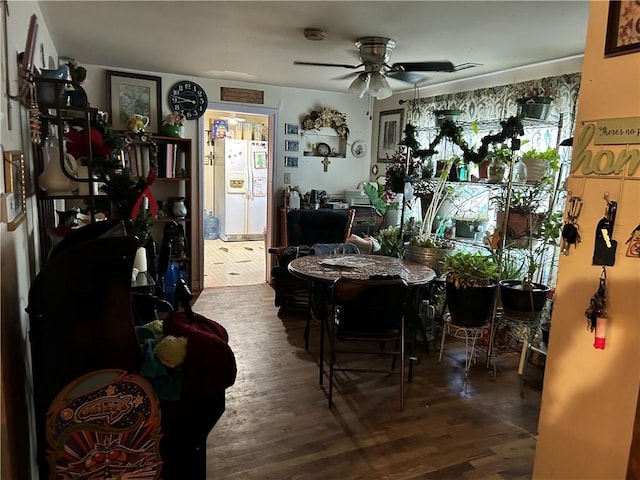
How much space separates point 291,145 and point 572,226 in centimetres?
418

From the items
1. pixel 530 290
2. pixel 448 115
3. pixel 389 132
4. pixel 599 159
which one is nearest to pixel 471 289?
pixel 530 290

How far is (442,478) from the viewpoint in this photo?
82.5 inches

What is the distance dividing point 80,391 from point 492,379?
2.70 meters

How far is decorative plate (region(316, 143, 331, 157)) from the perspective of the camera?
17.9 feet

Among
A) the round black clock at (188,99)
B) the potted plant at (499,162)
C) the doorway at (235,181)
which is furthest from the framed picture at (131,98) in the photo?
the potted plant at (499,162)

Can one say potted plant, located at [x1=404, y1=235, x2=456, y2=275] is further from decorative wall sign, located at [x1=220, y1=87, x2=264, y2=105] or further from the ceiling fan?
decorative wall sign, located at [x1=220, y1=87, x2=264, y2=105]

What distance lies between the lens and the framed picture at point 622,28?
122cm

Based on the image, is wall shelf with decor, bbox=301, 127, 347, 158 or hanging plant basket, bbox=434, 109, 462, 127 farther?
wall shelf with decor, bbox=301, 127, 347, 158

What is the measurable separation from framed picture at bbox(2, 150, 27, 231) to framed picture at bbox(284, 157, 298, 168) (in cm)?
382

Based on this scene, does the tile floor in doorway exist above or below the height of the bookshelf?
below

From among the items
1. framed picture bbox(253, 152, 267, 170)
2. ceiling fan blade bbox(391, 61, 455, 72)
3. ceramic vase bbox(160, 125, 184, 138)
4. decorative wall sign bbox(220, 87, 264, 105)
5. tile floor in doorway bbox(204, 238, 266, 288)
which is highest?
decorative wall sign bbox(220, 87, 264, 105)

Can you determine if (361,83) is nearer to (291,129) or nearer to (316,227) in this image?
(316,227)

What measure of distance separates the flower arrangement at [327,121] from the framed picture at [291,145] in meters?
0.20

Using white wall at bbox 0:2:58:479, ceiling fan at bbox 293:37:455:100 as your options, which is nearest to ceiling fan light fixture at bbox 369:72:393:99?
ceiling fan at bbox 293:37:455:100
